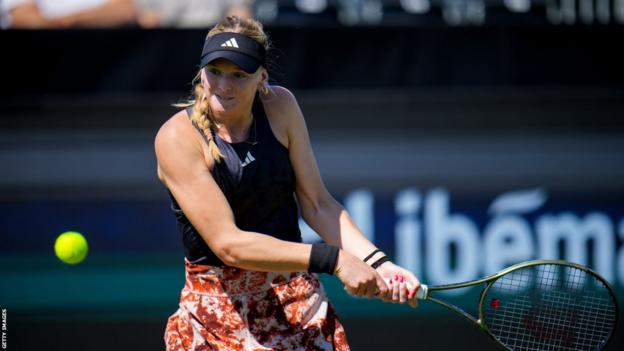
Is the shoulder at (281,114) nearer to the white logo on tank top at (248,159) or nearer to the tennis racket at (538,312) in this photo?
the white logo on tank top at (248,159)

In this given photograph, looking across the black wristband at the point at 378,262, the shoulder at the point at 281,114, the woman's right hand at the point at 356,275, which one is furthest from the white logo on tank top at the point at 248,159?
the black wristband at the point at 378,262

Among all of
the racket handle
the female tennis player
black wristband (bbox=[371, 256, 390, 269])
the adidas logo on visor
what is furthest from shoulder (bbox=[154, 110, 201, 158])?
the racket handle

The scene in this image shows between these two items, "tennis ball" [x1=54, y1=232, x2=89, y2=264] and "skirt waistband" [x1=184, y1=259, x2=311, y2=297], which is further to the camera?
"tennis ball" [x1=54, y1=232, x2=89, y2=264]

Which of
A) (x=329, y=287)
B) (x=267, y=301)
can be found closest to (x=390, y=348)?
(x=329, y=287)

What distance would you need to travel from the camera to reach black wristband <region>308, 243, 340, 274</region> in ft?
9.23

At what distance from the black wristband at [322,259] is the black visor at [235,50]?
1.83 ft

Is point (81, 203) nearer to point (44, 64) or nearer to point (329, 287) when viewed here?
point (44, 64)

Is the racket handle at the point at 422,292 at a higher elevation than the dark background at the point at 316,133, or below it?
below

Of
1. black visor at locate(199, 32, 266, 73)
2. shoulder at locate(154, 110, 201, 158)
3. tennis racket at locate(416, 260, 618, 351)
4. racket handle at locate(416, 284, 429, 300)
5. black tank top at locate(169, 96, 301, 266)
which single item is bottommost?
tennis racket at locate(416, 260, 618, 351)

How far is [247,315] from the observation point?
2996mm

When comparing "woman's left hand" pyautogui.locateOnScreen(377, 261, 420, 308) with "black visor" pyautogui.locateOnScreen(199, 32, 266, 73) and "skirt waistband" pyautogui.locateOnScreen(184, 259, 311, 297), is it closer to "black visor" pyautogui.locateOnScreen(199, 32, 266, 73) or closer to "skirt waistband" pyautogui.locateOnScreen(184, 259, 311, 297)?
"skirt waistband" pyautogui.locateOnScreen(184, 259, 311, 297)

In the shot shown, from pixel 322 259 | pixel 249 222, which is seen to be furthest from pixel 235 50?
pixel 322 259

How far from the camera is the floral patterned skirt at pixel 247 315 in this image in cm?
298

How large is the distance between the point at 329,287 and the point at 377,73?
1.07m
